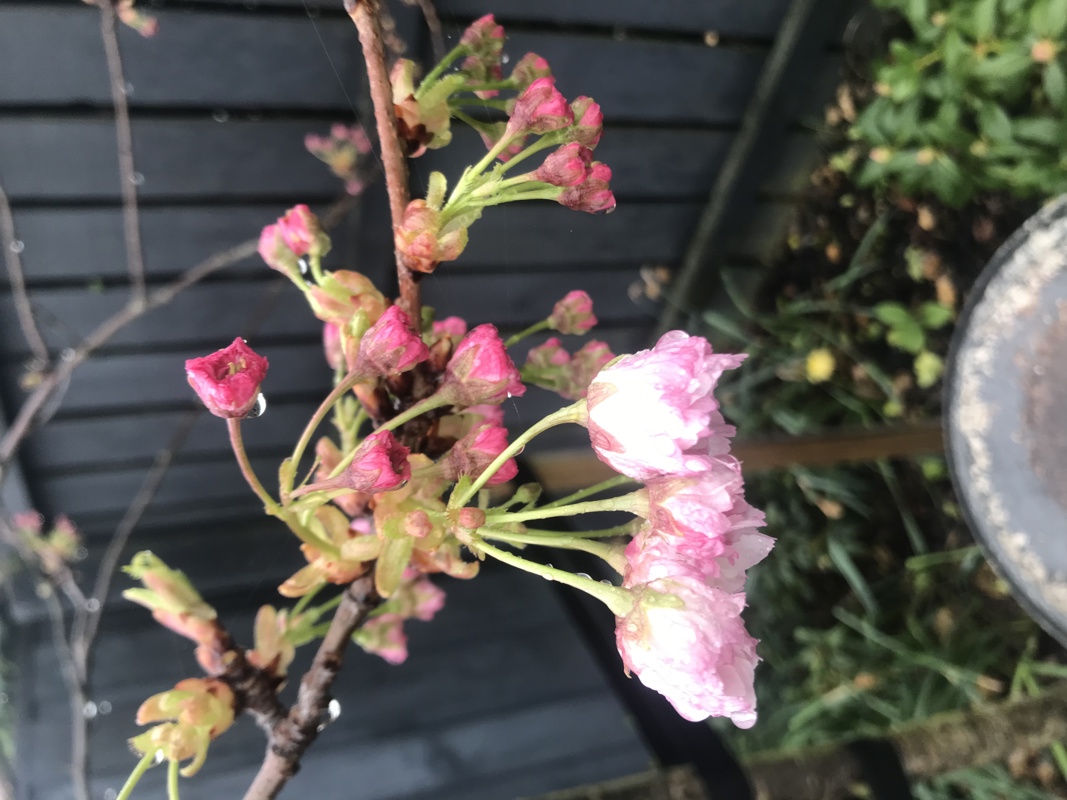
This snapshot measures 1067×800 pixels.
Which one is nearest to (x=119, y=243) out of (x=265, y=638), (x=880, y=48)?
(x=265, y=638)

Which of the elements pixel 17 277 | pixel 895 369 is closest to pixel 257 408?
pixel 17 277

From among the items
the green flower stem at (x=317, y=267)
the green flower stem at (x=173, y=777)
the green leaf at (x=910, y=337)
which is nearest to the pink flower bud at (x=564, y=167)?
the green flower stem at (x=317, y=267)

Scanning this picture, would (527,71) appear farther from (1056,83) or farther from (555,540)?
(1056,83)

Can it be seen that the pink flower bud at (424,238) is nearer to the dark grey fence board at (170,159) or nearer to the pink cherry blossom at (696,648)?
the pink cherry blossom at (696,648)

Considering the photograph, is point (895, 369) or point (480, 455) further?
point (895, 369)

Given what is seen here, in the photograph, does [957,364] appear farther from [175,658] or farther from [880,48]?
[175,658]

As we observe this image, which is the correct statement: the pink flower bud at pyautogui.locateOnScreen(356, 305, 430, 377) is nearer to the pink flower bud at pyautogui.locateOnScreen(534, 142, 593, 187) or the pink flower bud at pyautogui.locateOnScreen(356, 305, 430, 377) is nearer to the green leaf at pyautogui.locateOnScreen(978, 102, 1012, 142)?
the pink flower bud at pyautogui.locateOnScreen(534, 142, 593, 187)
